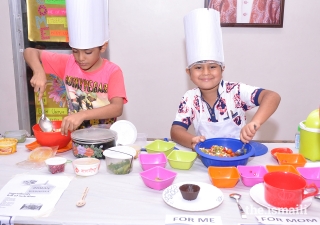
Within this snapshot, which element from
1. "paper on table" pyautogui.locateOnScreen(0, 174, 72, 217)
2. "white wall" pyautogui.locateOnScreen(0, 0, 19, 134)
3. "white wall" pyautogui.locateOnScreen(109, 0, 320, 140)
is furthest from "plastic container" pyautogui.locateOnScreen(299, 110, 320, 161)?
"white wall" pyautogui.locateOnScreen(0, 0, 19, 134)

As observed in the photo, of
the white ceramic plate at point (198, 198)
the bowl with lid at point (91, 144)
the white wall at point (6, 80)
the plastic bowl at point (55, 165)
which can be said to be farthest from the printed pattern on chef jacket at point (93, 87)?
the white wall at point (6, 80)

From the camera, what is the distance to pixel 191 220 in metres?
0.94

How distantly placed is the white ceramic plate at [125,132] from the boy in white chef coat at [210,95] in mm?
209

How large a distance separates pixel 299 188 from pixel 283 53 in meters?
1.98

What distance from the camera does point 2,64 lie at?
2.79 meters

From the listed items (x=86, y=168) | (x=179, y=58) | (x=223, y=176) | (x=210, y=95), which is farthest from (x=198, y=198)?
(x=179, y=58)

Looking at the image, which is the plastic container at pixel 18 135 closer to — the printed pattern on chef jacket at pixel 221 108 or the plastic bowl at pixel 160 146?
the plastic bowl at pixel 160 146

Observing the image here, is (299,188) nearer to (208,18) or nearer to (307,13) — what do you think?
(208,18)

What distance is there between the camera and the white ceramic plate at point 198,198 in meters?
1.00

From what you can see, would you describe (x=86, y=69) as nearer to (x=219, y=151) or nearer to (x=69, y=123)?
(x=69, y=123)

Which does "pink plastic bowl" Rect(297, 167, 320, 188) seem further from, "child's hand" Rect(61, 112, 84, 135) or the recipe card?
"child's hand" Rect(61, 112, 84, 135)

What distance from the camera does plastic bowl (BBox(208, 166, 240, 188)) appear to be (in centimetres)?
112

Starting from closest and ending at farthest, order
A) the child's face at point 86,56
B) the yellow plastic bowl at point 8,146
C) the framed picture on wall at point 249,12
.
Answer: the yellow plastic bowl at point 8,146 < the child's face at point 86,56 < the framed picture on wall at point 249,12

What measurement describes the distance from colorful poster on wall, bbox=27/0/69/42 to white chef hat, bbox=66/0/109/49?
1044 mm
